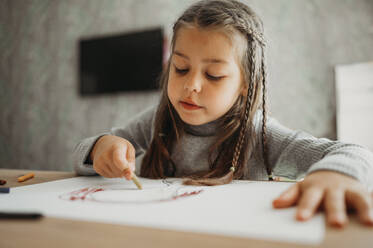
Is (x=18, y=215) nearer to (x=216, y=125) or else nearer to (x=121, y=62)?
(x=216, y=125)

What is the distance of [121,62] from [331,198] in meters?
2.57

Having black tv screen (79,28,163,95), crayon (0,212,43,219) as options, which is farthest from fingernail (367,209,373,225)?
black tv screen (79,28,163,95)

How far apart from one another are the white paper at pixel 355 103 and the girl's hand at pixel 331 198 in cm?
167

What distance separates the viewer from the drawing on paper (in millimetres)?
390

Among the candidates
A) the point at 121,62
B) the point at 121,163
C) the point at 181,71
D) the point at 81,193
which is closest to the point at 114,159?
the point at 121,163

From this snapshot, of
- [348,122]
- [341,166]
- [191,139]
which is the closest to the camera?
[341,166]

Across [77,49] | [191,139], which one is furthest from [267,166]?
[77,49]

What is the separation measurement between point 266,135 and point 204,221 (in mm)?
521

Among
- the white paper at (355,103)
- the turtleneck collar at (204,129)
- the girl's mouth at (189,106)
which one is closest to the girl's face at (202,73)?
the girl's mouth at (189,106)

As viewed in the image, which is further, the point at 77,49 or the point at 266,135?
the point at 77,49

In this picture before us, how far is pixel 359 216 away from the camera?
281 millimetres

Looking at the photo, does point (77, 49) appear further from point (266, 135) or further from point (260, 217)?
point (260, 217)

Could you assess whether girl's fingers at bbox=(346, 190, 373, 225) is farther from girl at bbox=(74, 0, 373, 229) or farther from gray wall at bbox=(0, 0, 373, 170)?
gray wall at bbox=(0, 0, 373, 170)

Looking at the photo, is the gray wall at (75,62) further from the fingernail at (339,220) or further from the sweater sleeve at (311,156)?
the fingernail at (339,220)
